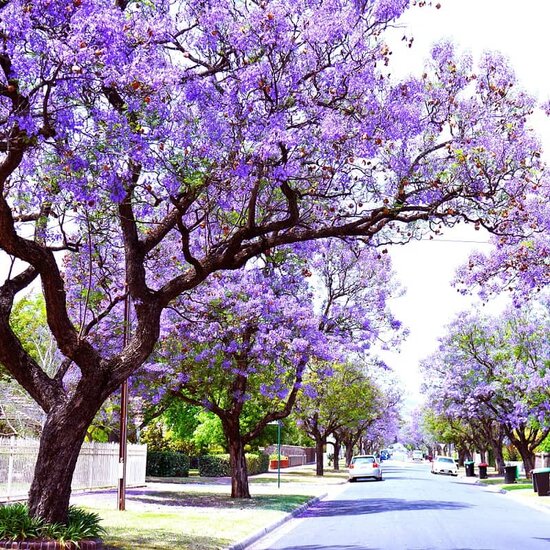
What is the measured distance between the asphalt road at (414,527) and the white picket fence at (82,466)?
234 inches

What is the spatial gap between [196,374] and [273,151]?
44.0 ft

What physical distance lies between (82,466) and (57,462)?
1679 centimetres

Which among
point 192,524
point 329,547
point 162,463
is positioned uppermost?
point 162,463

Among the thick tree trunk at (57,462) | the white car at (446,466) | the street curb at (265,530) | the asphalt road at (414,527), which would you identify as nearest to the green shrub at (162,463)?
the asphalt road at (414,527)

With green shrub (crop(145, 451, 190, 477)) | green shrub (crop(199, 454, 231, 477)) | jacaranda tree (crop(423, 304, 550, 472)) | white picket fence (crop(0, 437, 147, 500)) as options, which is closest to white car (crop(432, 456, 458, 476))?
jacaranda tree (crop(423, 304, 550, 472))

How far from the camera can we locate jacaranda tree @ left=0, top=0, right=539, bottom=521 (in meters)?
10.1

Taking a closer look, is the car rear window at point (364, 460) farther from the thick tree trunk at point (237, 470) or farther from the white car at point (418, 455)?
the white car at point (418, 455)

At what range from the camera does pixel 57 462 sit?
1155 centimetres

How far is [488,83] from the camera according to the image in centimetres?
1466

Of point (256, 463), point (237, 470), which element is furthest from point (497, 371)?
point (237, 470)

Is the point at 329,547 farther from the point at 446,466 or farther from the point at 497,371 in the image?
the point at 446,466

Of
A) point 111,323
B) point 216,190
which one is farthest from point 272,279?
point 216,190

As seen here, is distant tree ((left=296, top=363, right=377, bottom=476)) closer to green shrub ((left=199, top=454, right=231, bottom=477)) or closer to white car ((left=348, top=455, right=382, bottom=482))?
white car ((left=348, top=455, right=382, bottom=482))

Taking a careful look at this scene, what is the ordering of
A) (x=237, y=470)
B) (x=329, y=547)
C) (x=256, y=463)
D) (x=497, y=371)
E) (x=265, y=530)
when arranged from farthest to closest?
(x=256, y=463)
(x=497, y=371)
(x=237, y=470)
(x=265, y=530)
(x=329, y=547)
